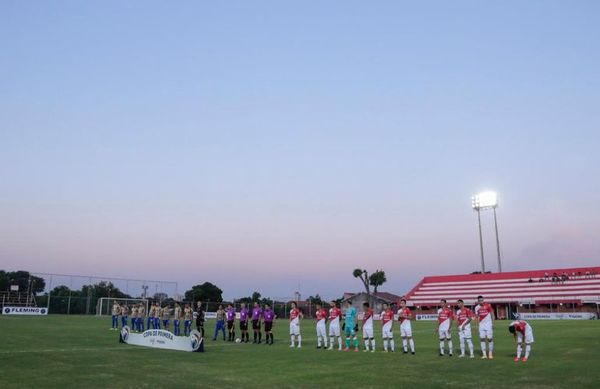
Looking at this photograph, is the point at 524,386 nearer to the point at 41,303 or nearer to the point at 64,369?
the point at 64,369

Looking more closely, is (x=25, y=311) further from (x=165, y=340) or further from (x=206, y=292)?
(x=206, y=292)

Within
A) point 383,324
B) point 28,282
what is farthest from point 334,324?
point 28,282

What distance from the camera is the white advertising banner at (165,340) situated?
21266mm

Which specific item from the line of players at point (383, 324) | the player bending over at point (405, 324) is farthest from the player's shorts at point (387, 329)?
the player bending over at point (405, 324)

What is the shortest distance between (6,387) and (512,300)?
7861 cm

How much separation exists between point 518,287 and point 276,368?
252ft

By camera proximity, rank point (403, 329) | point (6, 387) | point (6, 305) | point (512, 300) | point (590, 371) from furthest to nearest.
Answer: point (512, 300), point (6, 305), point (403, 329), point (590, 371), point (6, 387)

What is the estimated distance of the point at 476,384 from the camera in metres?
13.1

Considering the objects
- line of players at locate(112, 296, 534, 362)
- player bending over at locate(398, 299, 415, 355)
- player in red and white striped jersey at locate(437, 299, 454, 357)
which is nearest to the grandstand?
line of players at locate(112, 296, 534, 362)

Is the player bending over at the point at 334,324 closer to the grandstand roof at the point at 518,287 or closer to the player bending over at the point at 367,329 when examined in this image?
the player bending over at the point at 367,329

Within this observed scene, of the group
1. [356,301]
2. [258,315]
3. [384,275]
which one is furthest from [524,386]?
[384,275]

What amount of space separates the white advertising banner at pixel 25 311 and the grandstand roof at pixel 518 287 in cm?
5883

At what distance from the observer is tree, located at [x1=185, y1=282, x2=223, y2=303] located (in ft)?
357

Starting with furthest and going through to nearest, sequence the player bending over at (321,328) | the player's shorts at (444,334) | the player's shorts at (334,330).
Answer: the player bending over at (321,328)
the player's shorts at (334,330)
the player's shorts at (444,334)
